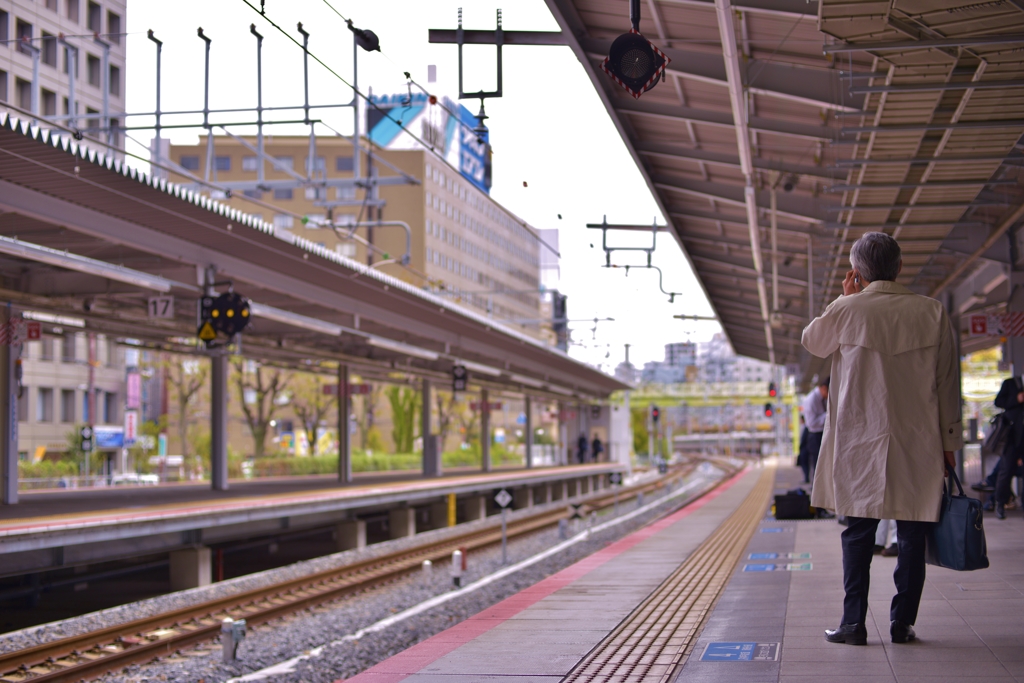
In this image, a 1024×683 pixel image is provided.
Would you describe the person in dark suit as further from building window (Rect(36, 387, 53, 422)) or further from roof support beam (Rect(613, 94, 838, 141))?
building window (Rect(36, 387, 53, 422))

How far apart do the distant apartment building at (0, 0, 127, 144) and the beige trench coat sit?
12.4 meters

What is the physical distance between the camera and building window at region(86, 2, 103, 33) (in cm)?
2527

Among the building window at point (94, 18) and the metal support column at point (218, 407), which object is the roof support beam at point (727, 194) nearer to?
the metal support column at point (218, 407)

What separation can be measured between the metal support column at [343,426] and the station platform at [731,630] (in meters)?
18.6

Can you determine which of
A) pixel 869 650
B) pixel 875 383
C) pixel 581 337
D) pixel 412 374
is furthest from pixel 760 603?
pixel 581 337

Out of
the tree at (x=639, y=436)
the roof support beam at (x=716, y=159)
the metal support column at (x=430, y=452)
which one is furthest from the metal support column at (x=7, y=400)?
the tree at (x=639, y=436)

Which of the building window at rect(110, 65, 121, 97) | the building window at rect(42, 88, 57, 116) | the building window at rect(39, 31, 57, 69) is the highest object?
the building window at rect(110, 65, 121, 97)

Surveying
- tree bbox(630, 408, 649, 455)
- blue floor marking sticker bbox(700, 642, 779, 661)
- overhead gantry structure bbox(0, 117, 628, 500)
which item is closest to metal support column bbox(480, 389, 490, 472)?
overhead gantry structure bbox(0, 117, 628, 500)

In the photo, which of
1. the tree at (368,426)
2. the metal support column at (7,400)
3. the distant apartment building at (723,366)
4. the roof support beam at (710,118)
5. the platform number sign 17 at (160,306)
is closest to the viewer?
the roof support beam at (710,118)

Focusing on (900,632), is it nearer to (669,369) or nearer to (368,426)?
(368,426)

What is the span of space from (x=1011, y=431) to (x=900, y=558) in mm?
8280

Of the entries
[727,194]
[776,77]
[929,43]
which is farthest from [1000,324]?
[929,43]

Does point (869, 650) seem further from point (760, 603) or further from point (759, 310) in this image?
point (759, 310)

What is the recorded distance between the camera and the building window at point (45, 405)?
156ft
